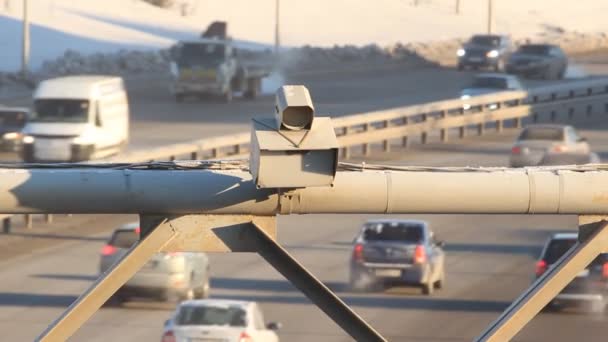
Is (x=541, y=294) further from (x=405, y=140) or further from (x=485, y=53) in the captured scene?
(x=485, y=53)

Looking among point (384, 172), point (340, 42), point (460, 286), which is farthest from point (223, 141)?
point (340, 42)

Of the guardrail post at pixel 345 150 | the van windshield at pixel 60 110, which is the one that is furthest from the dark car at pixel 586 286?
the guardrail post at pixel 345 150

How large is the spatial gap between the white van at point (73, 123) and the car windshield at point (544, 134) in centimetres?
1074

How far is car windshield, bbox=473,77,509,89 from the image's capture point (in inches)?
2255

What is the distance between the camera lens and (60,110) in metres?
39.6

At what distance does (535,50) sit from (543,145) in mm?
37658

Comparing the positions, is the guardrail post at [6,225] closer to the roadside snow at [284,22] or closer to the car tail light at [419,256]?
the car tail light at [419,256]

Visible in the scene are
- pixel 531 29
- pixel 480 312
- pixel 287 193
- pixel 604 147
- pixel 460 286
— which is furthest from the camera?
pixel 531 29

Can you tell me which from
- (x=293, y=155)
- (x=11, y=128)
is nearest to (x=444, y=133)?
(x=11, y=128)

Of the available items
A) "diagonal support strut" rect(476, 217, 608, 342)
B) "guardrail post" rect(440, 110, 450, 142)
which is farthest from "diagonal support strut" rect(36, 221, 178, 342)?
"guardrail post" rect(440, 110, 450, 142)

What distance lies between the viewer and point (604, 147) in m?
48.8

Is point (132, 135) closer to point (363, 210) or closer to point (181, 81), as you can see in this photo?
point (181, 81)

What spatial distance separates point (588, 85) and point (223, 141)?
2613 cm

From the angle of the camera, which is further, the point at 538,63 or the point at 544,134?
the point at 538,63
